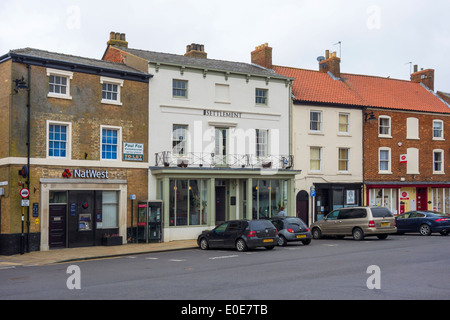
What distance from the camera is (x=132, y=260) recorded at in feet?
67.5

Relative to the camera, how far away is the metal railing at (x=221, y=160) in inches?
1113

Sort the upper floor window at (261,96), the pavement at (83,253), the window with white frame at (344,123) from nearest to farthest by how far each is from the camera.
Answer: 1. the pavement at (83,253)
2. the upper floor window at (261,96)
3. the window with white frame at (344,123)

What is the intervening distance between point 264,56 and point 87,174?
15.4 metres

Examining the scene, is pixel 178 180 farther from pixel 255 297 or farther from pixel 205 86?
pixel 255 297

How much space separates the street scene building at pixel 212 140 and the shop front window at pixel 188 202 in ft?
0.17

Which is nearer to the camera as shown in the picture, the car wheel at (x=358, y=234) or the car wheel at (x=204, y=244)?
the car wheel at (x=204, y=244)

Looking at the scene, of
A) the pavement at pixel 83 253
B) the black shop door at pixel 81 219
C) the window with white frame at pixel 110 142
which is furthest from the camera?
the window with white frame at pixel 110 142

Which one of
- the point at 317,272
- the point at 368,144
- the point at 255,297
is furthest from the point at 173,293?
the point at 368,144

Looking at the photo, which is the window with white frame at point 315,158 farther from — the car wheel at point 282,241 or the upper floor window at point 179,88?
the car wheel at point 282,241

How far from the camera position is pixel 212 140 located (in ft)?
98.6

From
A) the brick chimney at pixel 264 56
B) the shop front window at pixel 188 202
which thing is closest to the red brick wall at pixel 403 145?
the brick chimney at pixel 264 56

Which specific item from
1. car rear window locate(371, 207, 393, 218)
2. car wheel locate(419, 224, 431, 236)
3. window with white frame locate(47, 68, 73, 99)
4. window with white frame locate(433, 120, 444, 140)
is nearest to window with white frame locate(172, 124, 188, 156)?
window with white frame locate(47, 68, 73, 99)

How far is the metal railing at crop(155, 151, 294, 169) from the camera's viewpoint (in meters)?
28.3

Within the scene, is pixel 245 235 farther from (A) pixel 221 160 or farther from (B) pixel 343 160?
(B) pixel 343 160
